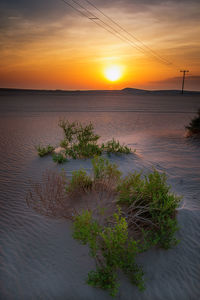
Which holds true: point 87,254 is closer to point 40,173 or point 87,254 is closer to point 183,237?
point 183,237

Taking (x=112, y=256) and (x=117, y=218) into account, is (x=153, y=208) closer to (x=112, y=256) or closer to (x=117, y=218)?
(x=117, y=218)

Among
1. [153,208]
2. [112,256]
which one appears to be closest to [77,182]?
[153,208]

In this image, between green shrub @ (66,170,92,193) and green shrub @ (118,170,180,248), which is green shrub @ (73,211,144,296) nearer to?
green shrub @ (118,170,180,248)

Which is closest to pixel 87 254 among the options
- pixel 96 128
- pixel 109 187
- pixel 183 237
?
pixel 109 187

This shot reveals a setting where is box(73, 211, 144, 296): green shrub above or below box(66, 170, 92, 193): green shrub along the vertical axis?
below

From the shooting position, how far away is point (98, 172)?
4.04 metres

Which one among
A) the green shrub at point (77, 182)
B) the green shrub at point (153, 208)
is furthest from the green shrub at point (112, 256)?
the green shrub at point (77, 182)

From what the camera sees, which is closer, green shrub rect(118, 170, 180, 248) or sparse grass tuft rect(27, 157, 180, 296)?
sparse grass tuft rect(27, 157, 180, 296)

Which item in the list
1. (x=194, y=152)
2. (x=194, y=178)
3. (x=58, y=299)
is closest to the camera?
(x=58, y=299)

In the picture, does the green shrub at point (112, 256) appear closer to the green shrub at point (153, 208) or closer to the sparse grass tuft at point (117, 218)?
the sparse grass tuft at point (117, 218)

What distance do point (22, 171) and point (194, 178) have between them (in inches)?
212

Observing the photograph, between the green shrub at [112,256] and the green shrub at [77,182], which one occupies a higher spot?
the green shrub at [77,182]

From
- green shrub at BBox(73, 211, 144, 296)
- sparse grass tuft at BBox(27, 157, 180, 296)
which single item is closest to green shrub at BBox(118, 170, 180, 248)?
sparse grass tuft at BBox(27, 157, 180, 296)

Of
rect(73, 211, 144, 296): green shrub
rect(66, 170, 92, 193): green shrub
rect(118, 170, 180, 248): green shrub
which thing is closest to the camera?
rect(73, 211, 144, 296): green shrub
